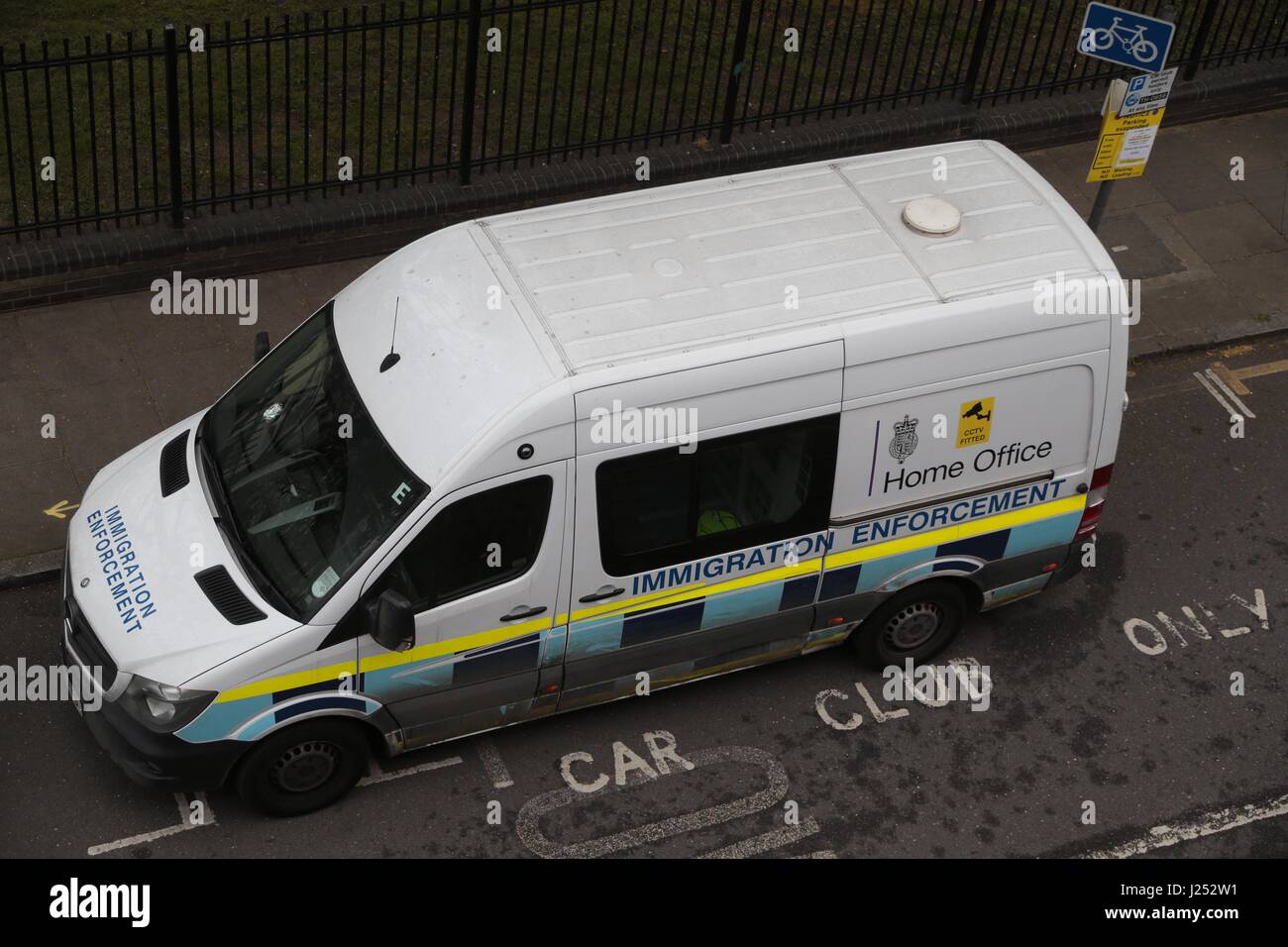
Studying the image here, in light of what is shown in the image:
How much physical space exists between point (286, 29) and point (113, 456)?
9.34 ft

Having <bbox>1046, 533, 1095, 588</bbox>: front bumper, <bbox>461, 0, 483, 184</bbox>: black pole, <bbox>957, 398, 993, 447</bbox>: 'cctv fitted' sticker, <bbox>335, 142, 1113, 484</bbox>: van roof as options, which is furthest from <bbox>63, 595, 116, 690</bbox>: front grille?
<bbox>1046, 533, 1095, 588</bbox>: front bumper

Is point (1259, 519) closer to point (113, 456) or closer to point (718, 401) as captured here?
point (718, 401)

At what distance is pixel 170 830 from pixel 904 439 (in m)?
3.95

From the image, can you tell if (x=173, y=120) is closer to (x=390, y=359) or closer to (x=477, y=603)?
(x=390, y=359)

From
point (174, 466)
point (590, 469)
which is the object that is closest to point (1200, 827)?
point (590, 469)

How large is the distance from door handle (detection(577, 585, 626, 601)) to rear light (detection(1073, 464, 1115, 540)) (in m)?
2.62

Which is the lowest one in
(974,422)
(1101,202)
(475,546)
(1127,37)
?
(475,546)

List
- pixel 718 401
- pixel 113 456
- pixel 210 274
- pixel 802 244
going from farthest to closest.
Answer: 1. pixel 210 274
2. pixel 113 456
3. pixel 802 244
4. pixel 718 401

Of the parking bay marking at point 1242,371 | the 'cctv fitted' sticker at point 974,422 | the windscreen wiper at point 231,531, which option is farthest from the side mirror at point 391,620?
the parking bay marking at point 1242,371

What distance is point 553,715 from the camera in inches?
315

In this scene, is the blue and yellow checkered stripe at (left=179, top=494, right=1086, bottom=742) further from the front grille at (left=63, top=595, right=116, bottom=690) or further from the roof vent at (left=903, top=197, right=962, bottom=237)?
the roof vent at (left=903, top=197, right=962, bottom=237)

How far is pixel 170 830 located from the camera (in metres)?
7.51

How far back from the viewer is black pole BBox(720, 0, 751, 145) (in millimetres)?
11070
